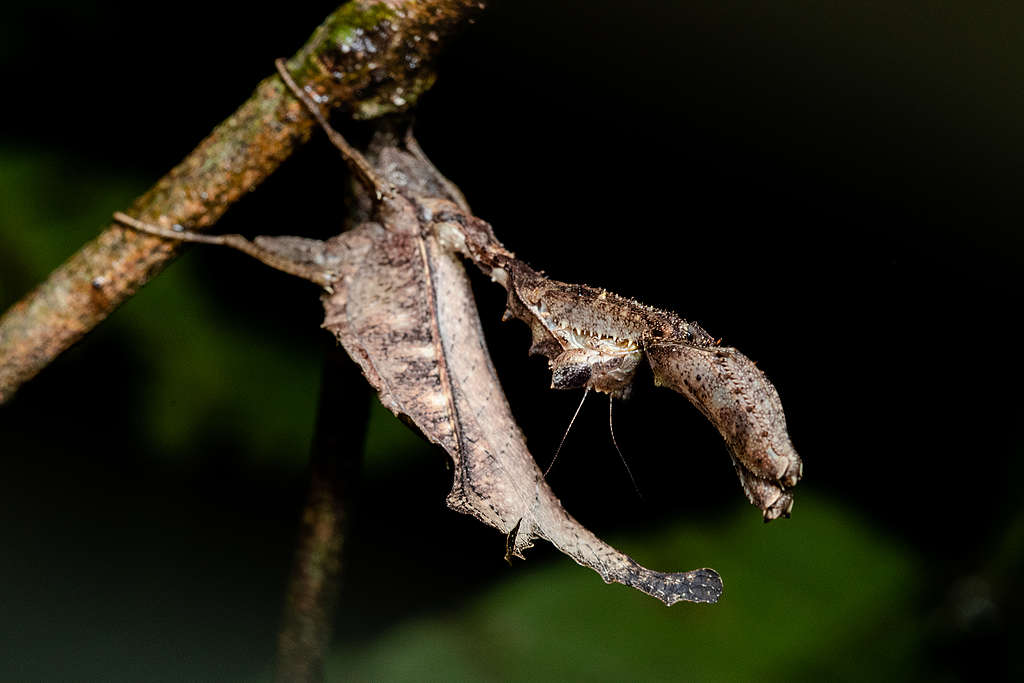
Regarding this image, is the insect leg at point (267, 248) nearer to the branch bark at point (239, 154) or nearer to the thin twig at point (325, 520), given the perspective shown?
the branch bark at point (239, 154)

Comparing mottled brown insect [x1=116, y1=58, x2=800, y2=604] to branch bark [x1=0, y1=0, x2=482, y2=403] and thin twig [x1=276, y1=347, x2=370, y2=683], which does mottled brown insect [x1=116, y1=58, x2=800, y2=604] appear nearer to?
branch bark [x1=0, y1=0, x2=482, y2=403]

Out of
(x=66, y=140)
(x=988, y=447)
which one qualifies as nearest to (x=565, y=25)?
(x=66, y=140)

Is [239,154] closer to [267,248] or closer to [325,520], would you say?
[267,248]

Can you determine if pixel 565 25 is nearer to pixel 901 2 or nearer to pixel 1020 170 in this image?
pixel 901 2

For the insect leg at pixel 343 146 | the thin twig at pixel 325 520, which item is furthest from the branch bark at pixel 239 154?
the thin twig at pixel 325 520

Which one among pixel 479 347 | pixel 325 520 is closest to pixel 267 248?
pixel 479 347

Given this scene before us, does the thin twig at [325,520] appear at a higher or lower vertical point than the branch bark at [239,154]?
lower

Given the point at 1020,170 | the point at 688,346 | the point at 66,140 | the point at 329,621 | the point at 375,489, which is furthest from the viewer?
the point at 375,489

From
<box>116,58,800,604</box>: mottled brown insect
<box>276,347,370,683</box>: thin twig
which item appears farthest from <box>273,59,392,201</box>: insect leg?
<box>276,347,370,683</box>: thin twig
